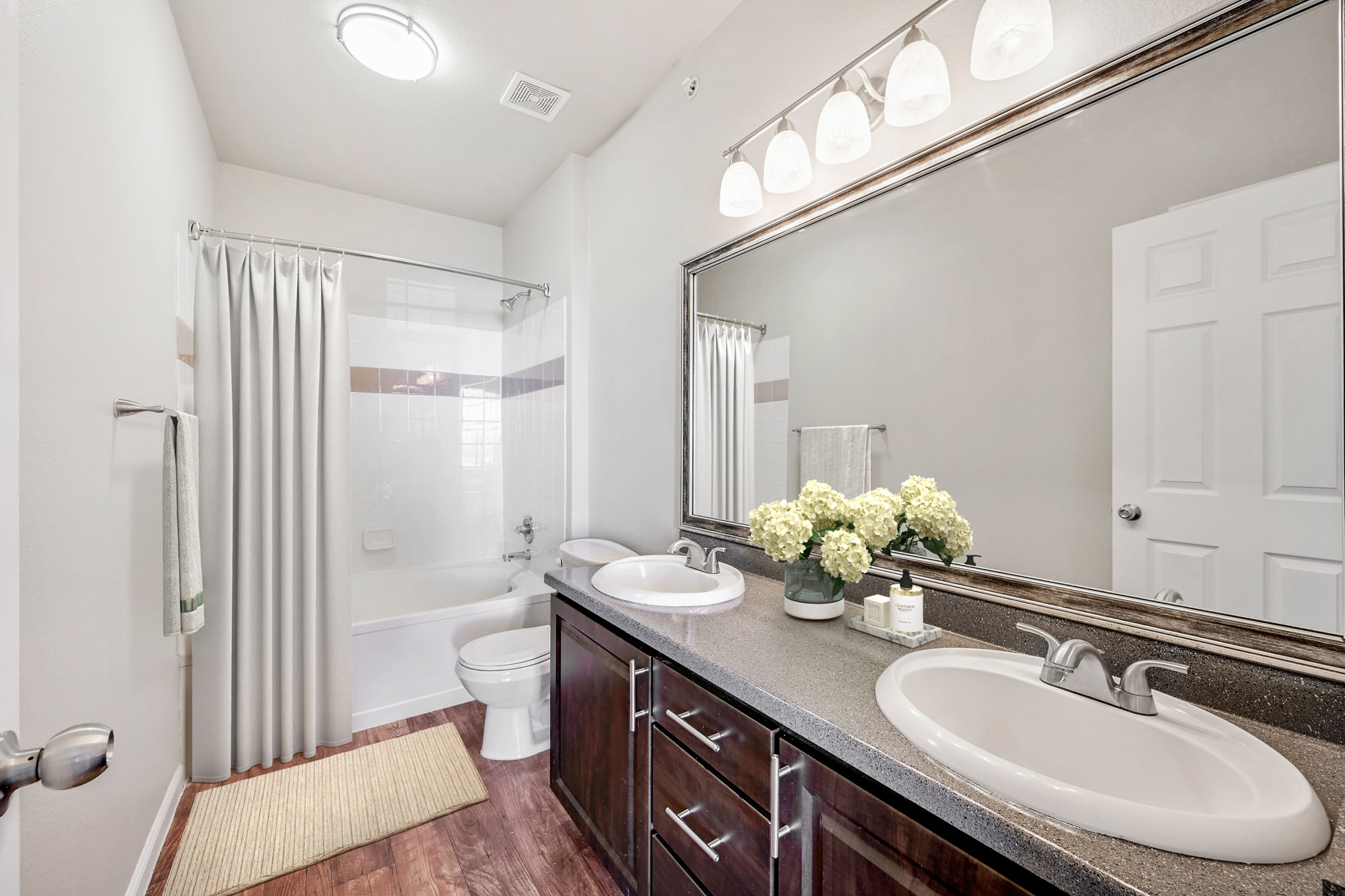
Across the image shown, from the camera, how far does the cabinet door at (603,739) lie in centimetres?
131

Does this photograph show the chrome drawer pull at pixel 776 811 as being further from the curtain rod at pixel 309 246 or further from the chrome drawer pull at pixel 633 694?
the curtain rod at pixel 309 246

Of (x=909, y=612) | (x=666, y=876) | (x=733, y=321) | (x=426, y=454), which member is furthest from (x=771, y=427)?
(x=426, y=454)

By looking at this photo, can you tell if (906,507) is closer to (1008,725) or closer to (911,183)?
(1008,725)

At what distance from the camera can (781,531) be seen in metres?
1.24

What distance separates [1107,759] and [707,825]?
691 mm

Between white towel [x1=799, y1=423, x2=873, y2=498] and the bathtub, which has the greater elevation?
white towel [x1=799, y1=423, x2=873, y2=498]

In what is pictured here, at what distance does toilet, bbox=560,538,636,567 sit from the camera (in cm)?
226

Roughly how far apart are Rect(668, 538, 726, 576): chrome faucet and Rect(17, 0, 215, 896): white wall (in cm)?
136

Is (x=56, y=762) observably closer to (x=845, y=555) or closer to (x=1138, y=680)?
(x=845, y=555)

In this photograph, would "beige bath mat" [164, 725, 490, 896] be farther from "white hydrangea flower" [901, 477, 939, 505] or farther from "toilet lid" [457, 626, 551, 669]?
"white hydrangea flower" [901, 477, 939, 505]

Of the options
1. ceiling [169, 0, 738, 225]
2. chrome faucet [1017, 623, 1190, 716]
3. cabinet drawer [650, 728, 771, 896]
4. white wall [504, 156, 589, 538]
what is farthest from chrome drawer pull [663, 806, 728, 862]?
ceiling [169, 0, 738, 225]

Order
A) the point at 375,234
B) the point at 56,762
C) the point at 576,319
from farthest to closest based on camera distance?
the point at 375,234 < the point at 576,319 < the point at 56,762

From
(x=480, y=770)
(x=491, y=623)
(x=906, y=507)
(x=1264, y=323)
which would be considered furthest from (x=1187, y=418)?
(x=491, y=623)

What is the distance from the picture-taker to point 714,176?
1.91m
